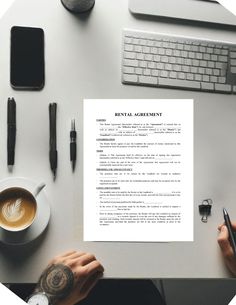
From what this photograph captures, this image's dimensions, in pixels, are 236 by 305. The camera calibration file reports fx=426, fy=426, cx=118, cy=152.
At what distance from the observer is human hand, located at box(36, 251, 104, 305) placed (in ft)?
2.74

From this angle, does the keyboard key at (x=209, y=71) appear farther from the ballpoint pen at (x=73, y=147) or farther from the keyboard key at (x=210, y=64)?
the ballpoint pen at (x=73, y=147)

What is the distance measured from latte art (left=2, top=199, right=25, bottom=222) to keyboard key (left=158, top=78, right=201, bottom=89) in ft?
1.28

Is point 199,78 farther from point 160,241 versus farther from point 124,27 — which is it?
point 160,241

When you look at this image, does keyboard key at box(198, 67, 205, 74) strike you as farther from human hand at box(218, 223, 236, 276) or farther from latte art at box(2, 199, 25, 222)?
latte art at box(2, 199, 25, 222)

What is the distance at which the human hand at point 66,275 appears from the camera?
0.83 metres

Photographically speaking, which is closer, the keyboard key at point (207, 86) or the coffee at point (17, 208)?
the coffee at point (17, 208)

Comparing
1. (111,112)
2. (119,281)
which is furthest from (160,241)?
(111,112)

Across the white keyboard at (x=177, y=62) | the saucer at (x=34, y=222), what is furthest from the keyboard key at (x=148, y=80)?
the saucer at (x=34, y=222)

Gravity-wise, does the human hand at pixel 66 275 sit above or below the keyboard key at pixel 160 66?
below

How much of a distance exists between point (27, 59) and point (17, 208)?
0.31 metres

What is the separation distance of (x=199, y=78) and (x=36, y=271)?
53 cm

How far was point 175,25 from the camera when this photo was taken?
3.12 feet

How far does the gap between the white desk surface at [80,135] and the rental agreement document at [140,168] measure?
2 cm

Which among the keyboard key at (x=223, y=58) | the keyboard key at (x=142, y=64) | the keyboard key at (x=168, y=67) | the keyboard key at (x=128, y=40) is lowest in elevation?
the keyboard key at (x=168, y=67)
